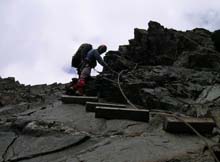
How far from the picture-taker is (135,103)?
12.8m

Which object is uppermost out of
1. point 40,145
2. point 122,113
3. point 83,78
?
point 83,78

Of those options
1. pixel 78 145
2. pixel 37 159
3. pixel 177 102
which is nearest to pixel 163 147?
pixel 78 145

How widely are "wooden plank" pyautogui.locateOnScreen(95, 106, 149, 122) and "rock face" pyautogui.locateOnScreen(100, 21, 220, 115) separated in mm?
1684

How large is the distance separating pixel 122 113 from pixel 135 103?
250 centimetres

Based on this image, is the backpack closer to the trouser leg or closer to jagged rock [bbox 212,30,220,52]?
the trouser leg

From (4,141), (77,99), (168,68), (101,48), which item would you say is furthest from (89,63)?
(4,141)

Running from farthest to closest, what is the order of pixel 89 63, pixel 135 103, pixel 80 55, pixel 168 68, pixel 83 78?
pixel 168 68
pixel 80 55
pixel 89 63
pixel 83 78
pixel 135 103

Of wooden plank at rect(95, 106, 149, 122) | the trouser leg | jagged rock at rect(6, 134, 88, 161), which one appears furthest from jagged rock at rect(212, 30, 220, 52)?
jagged rock at rect(6, 134, 88, 161)

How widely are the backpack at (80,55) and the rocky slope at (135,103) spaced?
2.70 feet

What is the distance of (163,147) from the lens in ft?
27.4

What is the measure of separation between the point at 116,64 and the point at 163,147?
8719 mm

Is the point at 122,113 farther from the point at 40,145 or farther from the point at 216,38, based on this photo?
the point at 216,38

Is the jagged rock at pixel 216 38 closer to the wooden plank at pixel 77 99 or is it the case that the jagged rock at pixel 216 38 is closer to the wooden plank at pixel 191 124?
the wooden plank at pixel 77 99

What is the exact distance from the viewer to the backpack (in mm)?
14305
